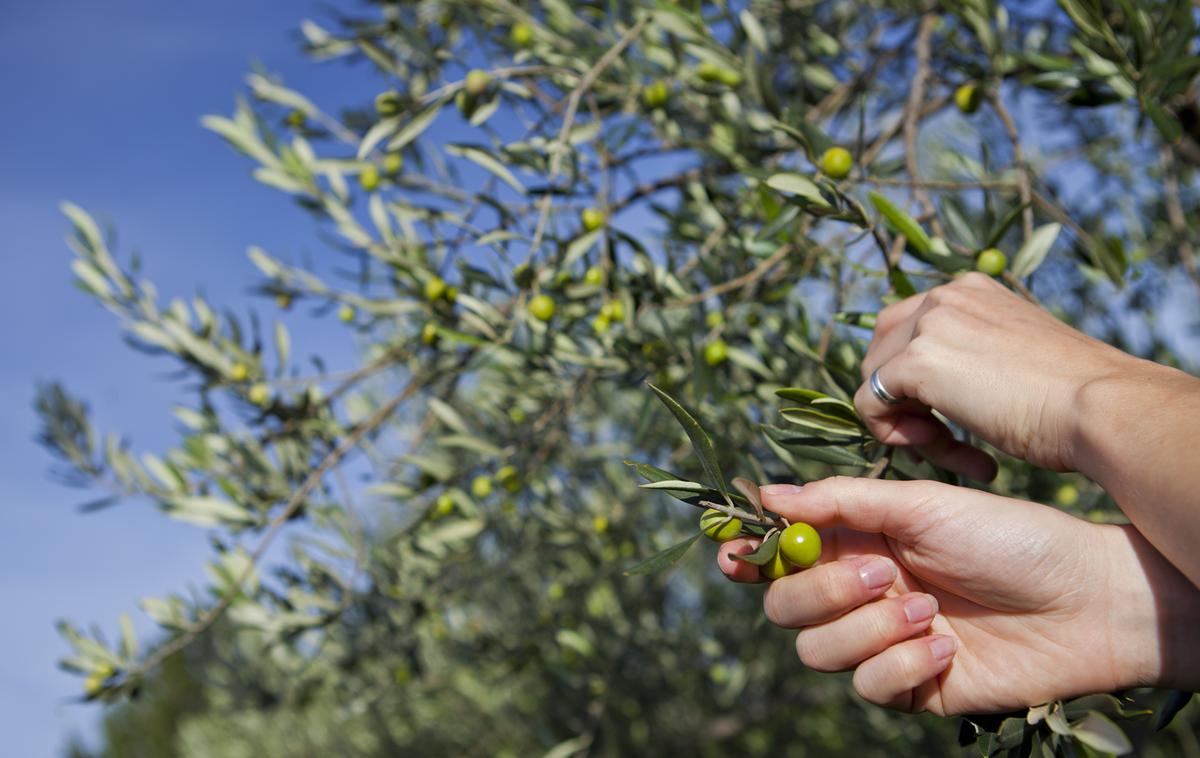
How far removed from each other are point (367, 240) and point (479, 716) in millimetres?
4246

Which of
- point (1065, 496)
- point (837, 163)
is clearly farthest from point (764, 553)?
point (1065, 496)

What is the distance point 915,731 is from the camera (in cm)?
391

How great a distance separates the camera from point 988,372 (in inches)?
46.8

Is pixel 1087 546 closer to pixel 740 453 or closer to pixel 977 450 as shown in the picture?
pixel 977 450

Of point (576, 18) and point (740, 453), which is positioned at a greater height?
point (576, 18)

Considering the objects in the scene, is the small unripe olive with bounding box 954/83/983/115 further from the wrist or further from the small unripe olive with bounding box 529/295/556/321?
the wrist

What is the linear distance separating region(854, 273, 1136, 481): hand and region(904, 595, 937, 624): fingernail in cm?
26

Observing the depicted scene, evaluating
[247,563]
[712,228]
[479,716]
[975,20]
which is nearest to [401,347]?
[247,563]

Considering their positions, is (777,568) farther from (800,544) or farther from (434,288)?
(434,288)

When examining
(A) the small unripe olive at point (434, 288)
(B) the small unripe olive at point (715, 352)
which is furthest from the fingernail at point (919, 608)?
(A) the small unripe olive at point (434, 288)

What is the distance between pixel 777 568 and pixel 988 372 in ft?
1.37

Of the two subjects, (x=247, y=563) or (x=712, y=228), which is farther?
(x=712, y=228)

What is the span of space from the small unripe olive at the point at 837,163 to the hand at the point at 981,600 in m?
0.68

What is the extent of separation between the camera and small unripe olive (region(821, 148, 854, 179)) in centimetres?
155
